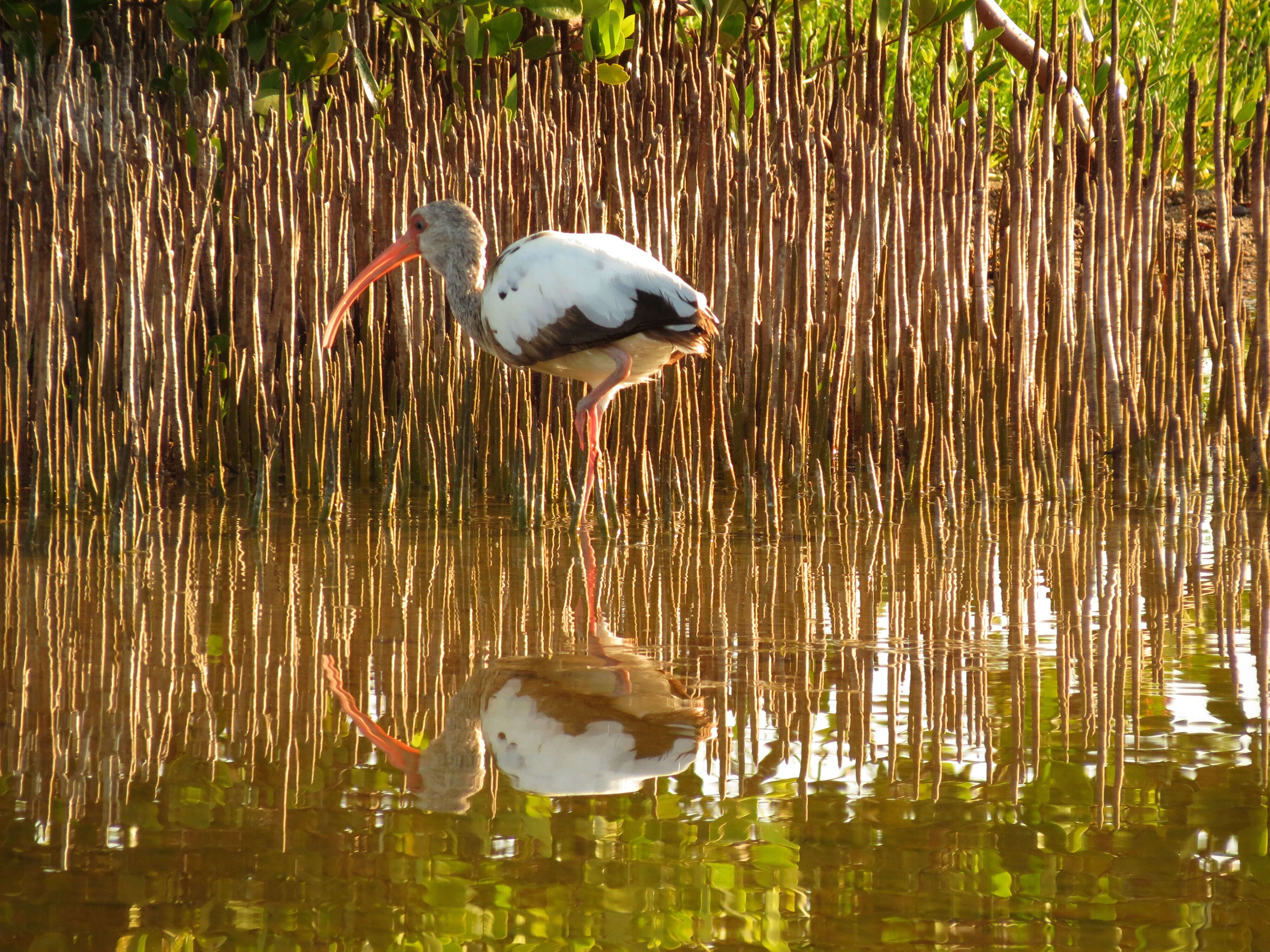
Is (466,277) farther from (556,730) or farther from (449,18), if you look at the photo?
(556,730)

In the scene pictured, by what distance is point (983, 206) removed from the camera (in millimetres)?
4855

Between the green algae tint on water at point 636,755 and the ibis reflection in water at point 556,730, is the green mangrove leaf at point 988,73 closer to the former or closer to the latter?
the green algae tint on water at point 636,755

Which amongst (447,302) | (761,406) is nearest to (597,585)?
(761,406)

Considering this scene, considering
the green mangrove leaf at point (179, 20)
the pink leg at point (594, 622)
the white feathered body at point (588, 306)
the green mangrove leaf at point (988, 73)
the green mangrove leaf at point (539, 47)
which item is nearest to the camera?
the pink leg at point (594, 622)

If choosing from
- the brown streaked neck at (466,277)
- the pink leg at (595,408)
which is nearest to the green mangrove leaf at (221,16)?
the brown streaked neck at (466,277)

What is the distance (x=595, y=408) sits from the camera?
4559mm

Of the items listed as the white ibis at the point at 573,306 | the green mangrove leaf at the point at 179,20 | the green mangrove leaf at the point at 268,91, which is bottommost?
the white ibis at the point at 573,306

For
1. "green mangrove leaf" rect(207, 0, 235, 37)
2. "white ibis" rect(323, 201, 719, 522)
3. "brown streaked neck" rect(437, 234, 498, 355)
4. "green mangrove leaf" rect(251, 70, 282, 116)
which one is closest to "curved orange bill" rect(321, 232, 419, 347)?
"white ibis" rect(323, 201, 719, 522)

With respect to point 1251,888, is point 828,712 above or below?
above

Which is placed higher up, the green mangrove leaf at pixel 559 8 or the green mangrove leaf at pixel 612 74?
the green mangrove leaf at pixel 559 8

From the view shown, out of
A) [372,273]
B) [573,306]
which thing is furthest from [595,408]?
[372,273]

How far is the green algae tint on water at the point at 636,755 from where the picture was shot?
1643 mm

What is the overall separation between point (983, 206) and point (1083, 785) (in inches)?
128

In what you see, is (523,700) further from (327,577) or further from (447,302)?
(447,302)
